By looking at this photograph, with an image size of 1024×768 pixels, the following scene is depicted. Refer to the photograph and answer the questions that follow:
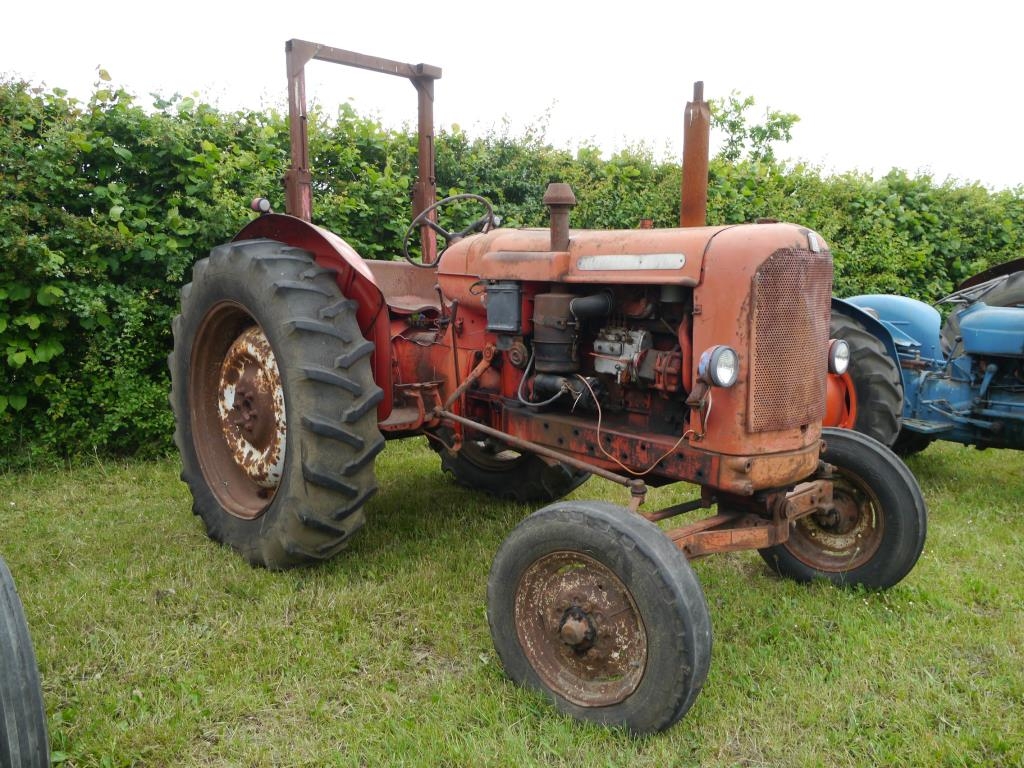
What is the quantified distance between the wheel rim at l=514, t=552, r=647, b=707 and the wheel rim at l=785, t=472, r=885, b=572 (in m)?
1.31

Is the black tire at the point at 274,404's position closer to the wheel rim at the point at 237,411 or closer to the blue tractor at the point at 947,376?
the wheel rim at the point at 237,411

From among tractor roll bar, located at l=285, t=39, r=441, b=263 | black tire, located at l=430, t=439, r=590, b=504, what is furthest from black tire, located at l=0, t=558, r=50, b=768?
tractor roll bar, located at l=285, t=39, r=441, b=263

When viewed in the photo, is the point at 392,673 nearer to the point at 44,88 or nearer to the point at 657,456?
the point at 657,456

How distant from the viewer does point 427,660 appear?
271 cm

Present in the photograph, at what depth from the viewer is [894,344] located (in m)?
4.79

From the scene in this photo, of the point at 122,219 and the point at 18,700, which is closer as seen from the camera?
the point at 18,700

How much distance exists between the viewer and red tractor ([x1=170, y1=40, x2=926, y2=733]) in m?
2.35

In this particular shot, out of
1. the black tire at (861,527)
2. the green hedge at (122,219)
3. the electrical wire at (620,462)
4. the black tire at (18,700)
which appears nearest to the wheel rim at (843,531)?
the black tire at (861,527)

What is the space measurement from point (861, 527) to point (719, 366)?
1268 mm

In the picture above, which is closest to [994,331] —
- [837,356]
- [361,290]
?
[837,356]

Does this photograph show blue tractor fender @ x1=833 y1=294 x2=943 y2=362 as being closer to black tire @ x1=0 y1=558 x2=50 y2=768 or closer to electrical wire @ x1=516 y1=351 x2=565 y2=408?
electrical wire @ x1=516 y1=351 x2=565 y2=408

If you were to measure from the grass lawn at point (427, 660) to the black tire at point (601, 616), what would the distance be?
93 millimetres

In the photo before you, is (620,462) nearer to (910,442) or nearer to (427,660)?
(427,660)

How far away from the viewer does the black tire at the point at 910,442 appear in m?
5.20
